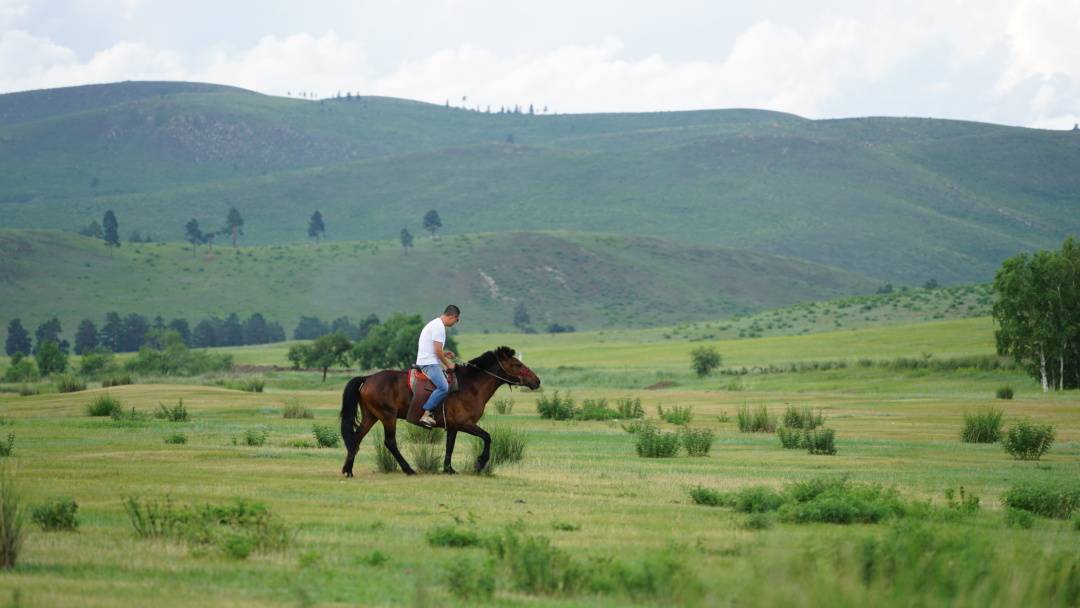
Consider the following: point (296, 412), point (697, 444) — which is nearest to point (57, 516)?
point (697, 444)

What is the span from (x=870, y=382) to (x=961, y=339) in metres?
22.8

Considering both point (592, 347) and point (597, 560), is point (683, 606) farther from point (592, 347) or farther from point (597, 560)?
point (592, 347)

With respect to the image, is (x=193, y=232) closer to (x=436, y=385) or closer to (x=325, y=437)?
(x=325, y=437)

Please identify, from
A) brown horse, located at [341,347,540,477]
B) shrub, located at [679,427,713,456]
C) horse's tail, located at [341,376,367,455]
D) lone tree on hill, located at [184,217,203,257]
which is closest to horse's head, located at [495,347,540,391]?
brown horse, located at [341,347,540,477]

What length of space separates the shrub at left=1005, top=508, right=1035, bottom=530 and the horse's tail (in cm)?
906

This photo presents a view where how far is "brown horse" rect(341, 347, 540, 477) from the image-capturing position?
19.6 m

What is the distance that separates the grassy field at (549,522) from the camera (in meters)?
9.61

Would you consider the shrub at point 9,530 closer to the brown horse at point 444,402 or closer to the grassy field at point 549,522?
the grassy field at point 549,522

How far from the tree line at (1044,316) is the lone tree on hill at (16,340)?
10542 centimetres

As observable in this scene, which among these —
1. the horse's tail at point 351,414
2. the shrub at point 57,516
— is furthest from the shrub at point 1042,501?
the shrub at point 57,516

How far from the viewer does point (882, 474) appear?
74.3 feet

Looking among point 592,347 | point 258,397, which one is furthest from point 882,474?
point 592,347

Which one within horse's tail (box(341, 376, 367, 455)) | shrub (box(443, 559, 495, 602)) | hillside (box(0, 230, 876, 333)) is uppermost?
hillside (box(0, 230, 876, 333))

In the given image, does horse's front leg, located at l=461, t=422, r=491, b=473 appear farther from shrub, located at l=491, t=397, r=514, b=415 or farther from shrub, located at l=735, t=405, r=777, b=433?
shrub, located at l=491, t=397, r=514, b=415
